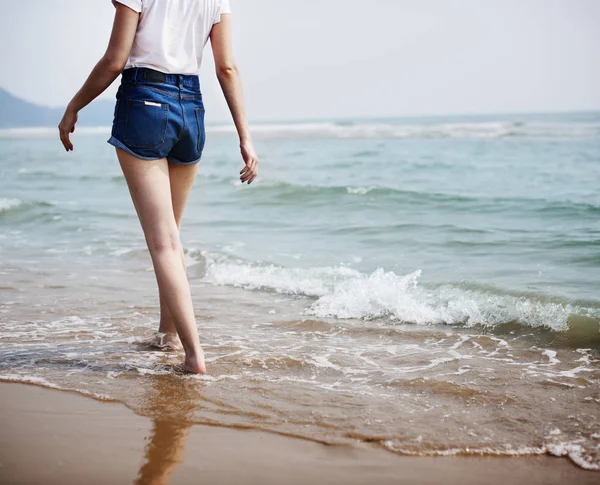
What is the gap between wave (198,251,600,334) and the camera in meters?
4.59

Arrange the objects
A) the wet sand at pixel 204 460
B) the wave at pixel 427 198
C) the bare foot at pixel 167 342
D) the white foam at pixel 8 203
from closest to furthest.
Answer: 1. the wet sand at pixel 204 460
2. the bare foot at pixel 167 342
3. the wave at pixel 427 198
4. the white foam at pixel 8 203

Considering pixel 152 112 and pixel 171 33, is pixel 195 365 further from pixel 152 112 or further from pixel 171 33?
pixel 171 33

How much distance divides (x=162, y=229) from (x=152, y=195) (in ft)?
0.52

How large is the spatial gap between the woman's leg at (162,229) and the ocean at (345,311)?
12.6 inches

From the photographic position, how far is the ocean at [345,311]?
292 centimetres

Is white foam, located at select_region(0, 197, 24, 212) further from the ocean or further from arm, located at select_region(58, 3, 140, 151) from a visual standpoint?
arm, located at select_region(58, 3, 140, 151)

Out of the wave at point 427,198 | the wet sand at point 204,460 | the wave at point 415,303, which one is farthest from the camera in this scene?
the wave at point 427,198

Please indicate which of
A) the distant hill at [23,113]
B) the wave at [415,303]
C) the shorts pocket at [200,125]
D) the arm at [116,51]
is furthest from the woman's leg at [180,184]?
the distant hill at [23,113]

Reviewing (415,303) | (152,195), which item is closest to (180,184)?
(152,195)

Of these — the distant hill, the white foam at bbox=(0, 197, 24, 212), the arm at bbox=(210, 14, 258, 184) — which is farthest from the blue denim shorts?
the white foam at bbox=(0, 197, 24, 212)

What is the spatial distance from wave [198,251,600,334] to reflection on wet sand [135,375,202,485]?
5.70 ft

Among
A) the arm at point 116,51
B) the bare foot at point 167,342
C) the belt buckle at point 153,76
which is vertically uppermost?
the arm at point 116,51

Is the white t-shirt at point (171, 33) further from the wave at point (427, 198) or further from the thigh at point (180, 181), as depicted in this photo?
the wave at point (427, 198)

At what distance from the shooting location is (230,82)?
10.7 ft
